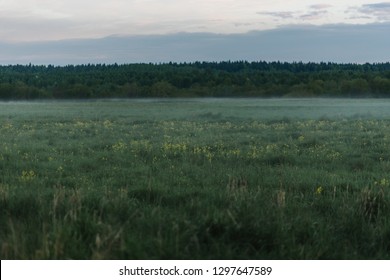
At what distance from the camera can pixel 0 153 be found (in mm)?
14031

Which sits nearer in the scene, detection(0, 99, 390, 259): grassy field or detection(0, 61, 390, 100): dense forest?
A: detection(0, 99, 390, 259): grassy field

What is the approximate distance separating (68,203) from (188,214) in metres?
1.61

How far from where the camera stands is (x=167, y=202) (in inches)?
321

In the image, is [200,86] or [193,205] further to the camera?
[200,86]

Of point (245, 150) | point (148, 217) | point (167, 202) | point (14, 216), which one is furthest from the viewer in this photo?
point (245, 150)

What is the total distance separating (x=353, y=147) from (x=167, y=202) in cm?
1033

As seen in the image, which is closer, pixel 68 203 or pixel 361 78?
pixel 68 203

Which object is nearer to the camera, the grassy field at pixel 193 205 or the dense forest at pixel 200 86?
the grassy field at pixel 193 205

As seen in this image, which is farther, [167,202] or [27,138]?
[27,138]

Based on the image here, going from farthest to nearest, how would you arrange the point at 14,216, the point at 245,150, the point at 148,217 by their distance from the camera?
the point at 245,150, the point at 14,216, the point at 148,217

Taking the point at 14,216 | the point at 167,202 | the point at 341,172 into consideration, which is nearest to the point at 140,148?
the point at 341,172

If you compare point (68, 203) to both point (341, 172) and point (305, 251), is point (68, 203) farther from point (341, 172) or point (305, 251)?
point (341, 172)

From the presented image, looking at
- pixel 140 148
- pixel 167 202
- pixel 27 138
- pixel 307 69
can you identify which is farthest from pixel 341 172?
pixel 307 69

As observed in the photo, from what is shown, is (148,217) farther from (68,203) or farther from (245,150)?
(245,150)
